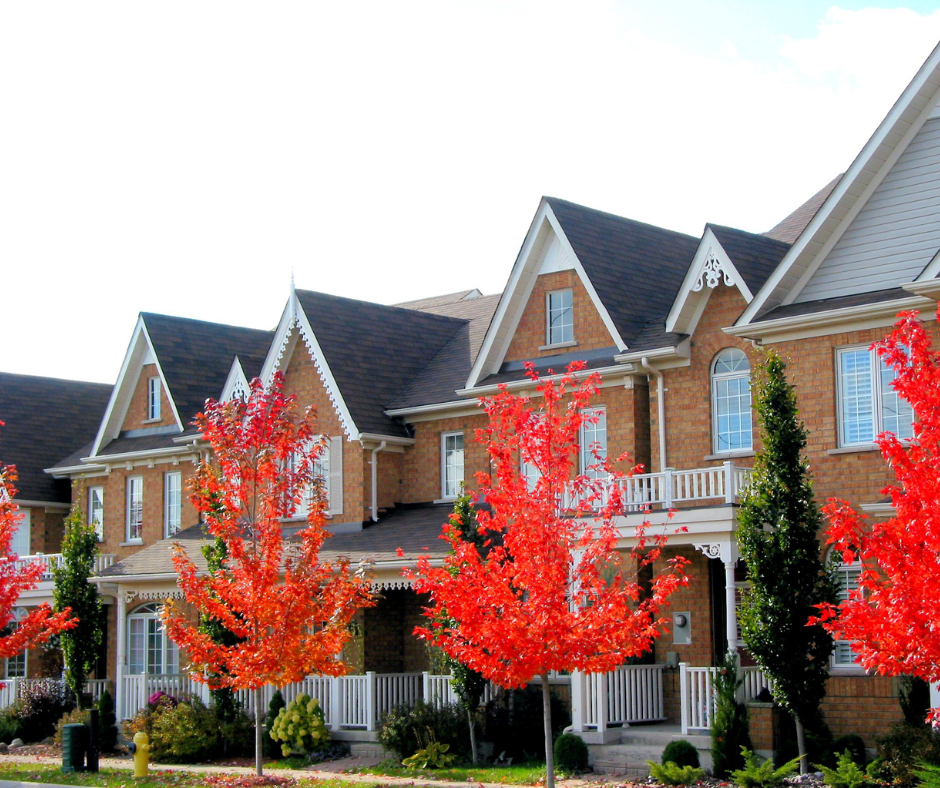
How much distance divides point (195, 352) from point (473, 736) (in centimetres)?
1757

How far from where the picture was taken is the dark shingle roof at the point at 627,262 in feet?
90.0

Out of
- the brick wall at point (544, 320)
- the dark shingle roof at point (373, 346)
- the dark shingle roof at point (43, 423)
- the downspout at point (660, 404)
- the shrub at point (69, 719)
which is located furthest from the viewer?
the dark shingle roof at point (43, 423)

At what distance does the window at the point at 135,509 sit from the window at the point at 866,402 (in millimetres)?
21483

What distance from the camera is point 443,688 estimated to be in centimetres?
2598

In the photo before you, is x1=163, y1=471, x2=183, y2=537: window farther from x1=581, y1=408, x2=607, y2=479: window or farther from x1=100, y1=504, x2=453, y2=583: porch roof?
x1=581, y1=408, x2=607, y2=479: window

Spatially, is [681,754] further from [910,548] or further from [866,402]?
[910,548]

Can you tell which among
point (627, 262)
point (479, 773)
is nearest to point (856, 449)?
point (627, 262)

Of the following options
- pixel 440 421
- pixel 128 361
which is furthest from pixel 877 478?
pixel 128 361

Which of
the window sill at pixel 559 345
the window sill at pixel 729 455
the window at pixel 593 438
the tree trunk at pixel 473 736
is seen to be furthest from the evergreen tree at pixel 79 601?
A: the window sill at pixel 729 455

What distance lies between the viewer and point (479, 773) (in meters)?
23.0

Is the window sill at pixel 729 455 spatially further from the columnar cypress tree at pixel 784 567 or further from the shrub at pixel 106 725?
the shrub at pixel 106 725

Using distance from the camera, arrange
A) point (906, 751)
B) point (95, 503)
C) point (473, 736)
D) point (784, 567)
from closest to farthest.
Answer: point (906, 751) < point (784, 567) < point (473, 736) < point (95, 503)

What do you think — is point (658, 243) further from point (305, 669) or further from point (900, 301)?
point (305, 669)

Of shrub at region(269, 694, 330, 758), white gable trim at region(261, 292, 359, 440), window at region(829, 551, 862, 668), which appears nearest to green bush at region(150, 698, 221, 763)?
shrub at region(269, 694, 330, 758)
